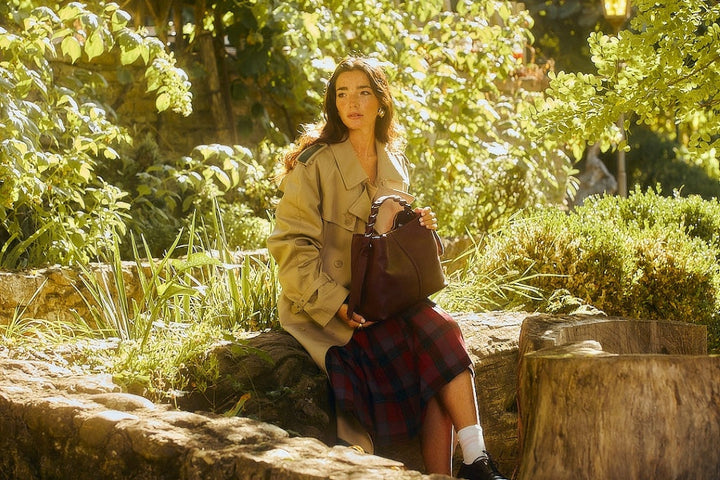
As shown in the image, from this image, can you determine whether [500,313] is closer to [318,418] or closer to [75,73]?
[318,418]

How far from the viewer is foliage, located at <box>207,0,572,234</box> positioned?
8.33 metres

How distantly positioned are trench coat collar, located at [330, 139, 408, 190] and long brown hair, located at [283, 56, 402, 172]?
0.05 m

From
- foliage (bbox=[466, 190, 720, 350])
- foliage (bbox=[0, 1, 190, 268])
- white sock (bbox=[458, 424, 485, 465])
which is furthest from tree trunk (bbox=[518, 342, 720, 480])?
foliage (bbox=[0, 1, 190, 268])

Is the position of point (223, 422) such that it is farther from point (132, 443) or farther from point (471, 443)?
point (471, 443)

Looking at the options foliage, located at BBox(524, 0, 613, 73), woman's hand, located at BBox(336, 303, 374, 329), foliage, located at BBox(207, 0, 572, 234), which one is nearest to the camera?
woman's hand, located at BBox(336, 303, 374, 329)

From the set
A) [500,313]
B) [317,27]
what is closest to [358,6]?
[317,27]

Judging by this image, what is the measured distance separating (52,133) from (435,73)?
336 centimetres

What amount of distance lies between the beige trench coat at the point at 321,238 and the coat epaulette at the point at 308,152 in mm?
13

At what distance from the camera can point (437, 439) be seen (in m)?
3.90

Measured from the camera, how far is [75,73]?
7.69 meters

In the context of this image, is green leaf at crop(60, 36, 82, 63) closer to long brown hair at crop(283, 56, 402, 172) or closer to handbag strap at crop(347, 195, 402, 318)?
long brown hair at crop(283, 56, 402, 172)

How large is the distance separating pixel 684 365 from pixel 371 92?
188cm

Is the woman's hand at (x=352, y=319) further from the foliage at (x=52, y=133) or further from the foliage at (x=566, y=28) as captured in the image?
the foliage at (x=566, y=28)

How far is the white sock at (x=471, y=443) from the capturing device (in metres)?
3.66
